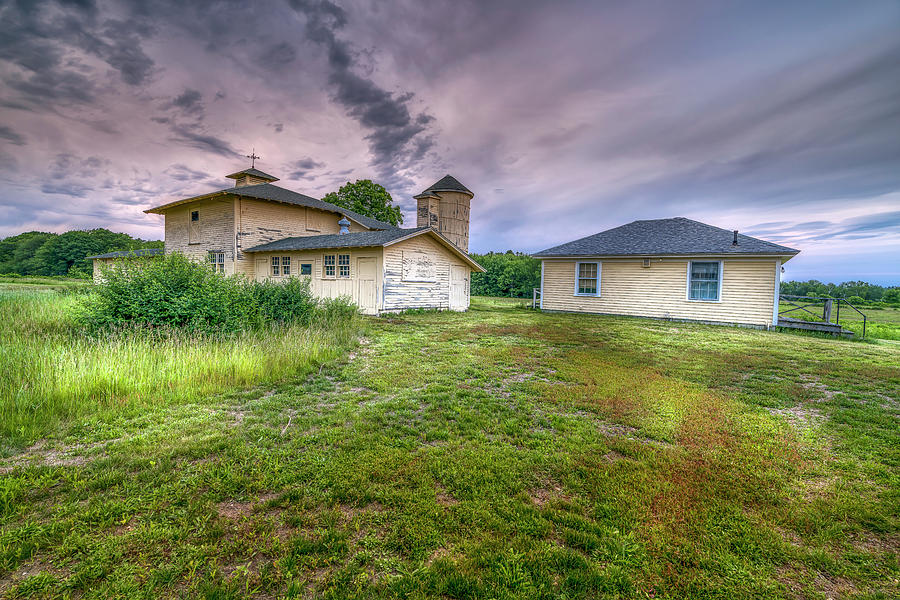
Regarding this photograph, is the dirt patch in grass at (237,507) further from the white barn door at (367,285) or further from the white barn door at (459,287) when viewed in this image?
the white barn door at (459,287)

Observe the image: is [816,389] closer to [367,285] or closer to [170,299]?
[170,299]

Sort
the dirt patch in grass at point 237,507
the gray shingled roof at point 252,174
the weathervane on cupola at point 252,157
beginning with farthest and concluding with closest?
the weathervane on cupola at point 252,157 → the gray shingled roof at point 252,174 → the dirt patch in grass at point 237,507

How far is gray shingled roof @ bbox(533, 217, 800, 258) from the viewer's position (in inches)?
526

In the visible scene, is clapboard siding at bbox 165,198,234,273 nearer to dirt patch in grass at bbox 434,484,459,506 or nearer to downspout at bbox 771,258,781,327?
dirt patch in grass at bbox 434,484,459,506

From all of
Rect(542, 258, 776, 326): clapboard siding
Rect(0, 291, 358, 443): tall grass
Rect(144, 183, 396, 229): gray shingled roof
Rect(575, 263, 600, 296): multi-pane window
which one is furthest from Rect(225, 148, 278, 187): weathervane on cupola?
Rect(575, 263, 600, 296): multi-pane window

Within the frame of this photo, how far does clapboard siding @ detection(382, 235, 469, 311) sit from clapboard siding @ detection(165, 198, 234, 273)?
993cm

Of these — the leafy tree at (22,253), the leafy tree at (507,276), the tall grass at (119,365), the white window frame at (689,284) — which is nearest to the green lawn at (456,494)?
the tall grass at (119,365)

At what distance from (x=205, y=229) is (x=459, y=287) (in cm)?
1500

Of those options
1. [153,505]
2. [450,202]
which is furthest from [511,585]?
[450,202]

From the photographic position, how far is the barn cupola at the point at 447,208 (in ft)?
74.7

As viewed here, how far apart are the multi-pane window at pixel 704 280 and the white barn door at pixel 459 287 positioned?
10.2 m

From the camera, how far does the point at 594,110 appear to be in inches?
587

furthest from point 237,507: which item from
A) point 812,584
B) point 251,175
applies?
point 251,175

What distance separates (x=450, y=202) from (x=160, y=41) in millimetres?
16017
